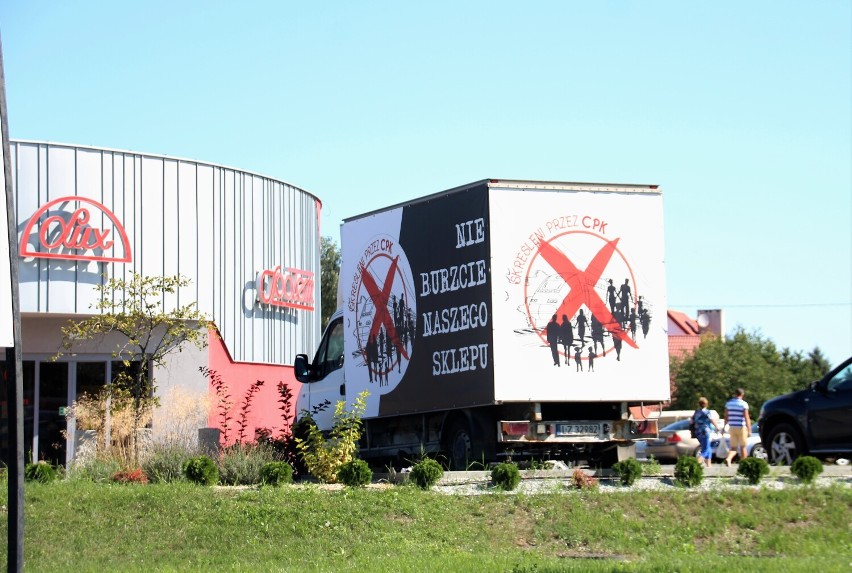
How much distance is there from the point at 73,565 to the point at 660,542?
5837 millimetres

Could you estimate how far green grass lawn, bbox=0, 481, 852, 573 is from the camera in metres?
11.3

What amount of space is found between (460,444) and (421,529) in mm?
4211

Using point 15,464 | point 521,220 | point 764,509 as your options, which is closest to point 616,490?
point 764,509

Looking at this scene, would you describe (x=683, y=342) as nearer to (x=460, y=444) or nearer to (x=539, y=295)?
(x=460, y=444)

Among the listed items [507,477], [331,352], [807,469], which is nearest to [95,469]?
[331,352]

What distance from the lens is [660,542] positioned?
1184cm

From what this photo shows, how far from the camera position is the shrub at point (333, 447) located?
52.8 ft

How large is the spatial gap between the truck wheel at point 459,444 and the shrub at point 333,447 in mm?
1285

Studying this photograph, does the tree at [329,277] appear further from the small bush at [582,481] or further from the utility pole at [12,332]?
the utility pole at [12,332]

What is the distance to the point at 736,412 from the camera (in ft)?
71.1

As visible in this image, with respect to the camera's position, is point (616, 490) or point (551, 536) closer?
point (551, 536)

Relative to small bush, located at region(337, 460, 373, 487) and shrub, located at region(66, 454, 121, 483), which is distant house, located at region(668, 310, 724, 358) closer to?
shrub, located at region(66, 454, 121, 483)

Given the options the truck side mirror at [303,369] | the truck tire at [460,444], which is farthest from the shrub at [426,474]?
the truck side mirror at [303,369]

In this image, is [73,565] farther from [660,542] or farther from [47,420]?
[47,420]
